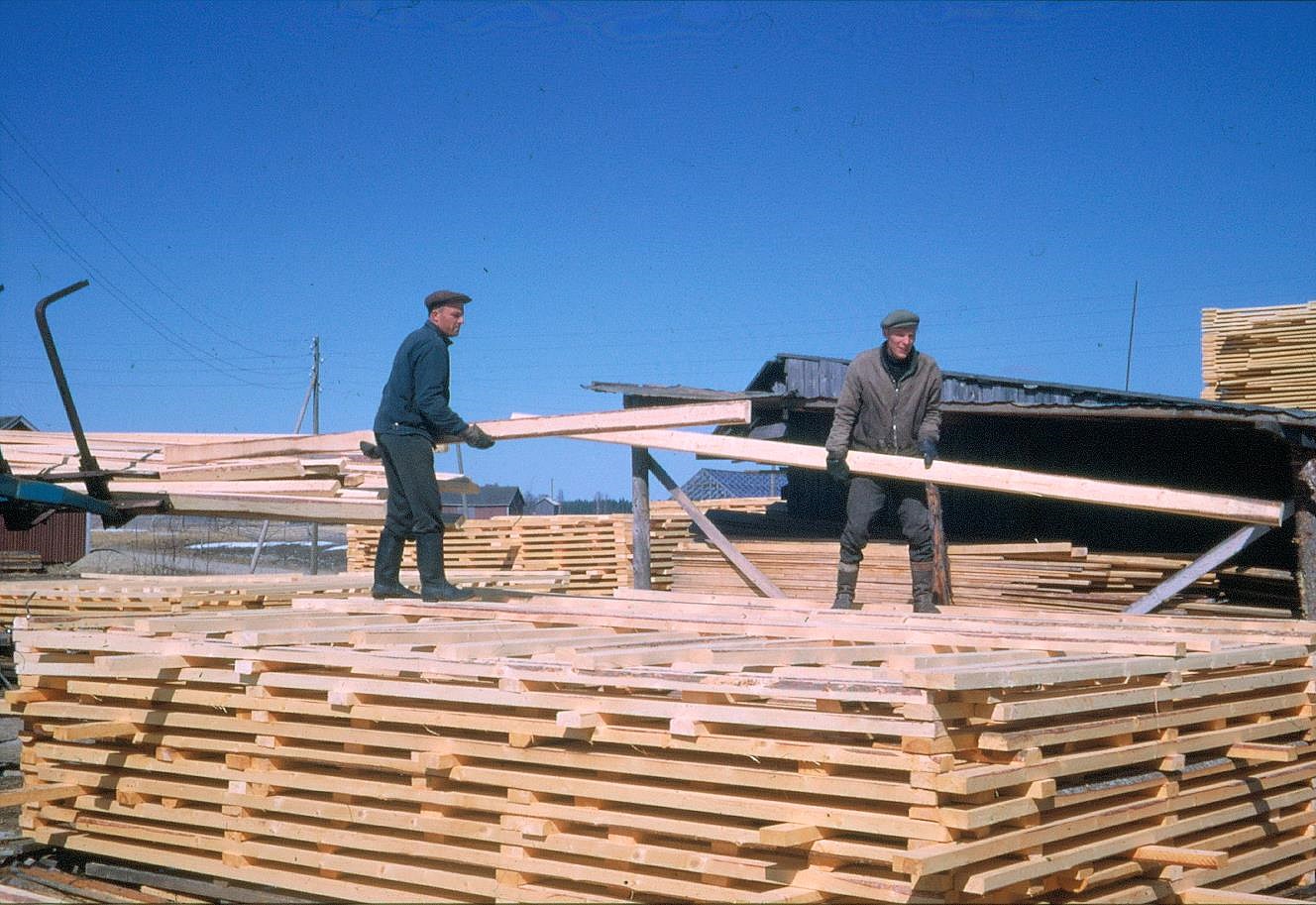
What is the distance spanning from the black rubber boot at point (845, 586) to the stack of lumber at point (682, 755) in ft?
2.11

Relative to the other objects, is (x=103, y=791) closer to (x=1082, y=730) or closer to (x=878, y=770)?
(x=878, y=770)

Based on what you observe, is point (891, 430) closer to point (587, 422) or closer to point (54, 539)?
point (587, 422)

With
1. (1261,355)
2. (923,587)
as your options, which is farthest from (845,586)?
(1261,355)

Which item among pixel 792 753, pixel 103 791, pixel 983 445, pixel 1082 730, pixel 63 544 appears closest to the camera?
pixel 792 753

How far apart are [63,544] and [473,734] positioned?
123 feet

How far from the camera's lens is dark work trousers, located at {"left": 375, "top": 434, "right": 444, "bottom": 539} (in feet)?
25.2

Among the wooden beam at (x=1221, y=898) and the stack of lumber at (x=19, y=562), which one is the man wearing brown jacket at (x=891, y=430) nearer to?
the wooden beam at (x=1221, y=898)

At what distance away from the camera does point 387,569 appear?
319 inches

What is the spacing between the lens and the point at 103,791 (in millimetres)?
6531

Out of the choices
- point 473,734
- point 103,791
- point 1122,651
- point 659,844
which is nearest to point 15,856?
point 103,791

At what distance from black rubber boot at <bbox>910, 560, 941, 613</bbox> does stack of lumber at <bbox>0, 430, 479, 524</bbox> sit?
390 cm

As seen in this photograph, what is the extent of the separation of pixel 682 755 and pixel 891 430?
3923 millimetres

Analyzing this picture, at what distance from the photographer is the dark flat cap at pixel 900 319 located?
7.84 meters

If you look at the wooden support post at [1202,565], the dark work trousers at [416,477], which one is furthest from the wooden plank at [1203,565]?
the dark work trousers at [416,477]
